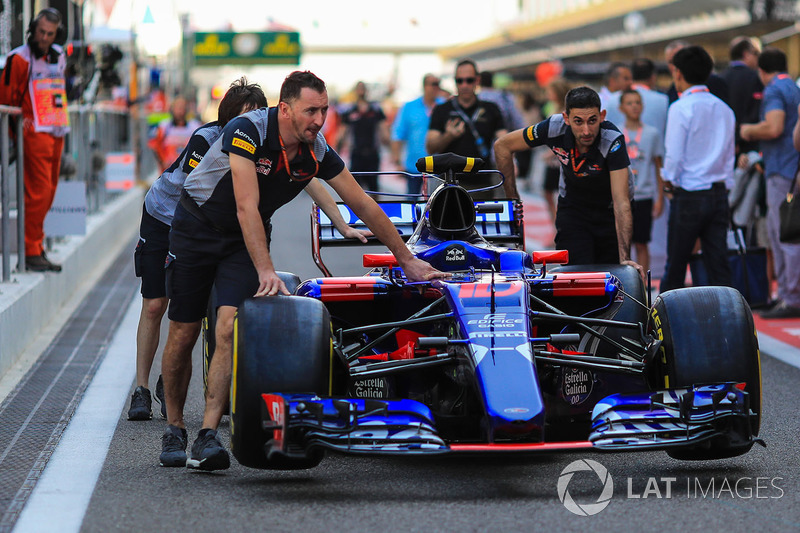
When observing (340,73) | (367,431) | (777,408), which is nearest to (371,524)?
(367,431)

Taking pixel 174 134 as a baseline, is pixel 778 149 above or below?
below

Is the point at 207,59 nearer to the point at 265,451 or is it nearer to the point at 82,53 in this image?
the point at 82,53

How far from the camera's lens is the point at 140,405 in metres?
6.92

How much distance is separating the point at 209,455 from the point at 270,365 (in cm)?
54

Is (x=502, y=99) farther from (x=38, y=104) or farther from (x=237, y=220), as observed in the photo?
(x=237, y=220)

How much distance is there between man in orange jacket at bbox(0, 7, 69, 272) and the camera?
10.2 m

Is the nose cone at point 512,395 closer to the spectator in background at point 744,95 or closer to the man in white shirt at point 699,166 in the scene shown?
the man in white shirt at point 699,166

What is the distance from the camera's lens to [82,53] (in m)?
14.9

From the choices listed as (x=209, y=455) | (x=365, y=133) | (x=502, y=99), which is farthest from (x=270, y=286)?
(x=365, y=133)

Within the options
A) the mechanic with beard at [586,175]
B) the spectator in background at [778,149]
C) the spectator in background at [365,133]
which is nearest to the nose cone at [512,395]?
the mechanic with beard at [586,175]

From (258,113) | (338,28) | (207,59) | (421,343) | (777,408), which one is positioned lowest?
(777,408)

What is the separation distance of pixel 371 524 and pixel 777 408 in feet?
10.3
